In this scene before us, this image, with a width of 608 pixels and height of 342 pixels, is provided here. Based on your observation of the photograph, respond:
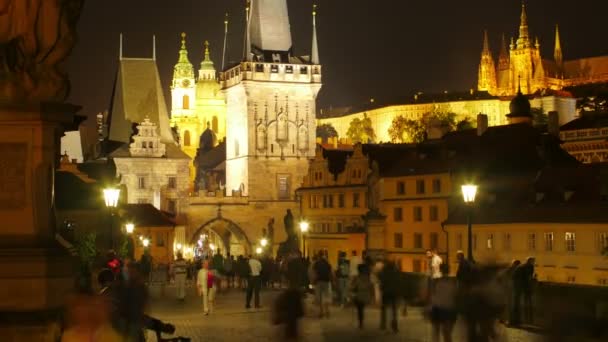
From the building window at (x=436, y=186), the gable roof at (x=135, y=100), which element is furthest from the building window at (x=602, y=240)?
the gable roof at (x=135, y=100)

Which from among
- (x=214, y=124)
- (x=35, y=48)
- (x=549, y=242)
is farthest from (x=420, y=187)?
(x=214, y=124)

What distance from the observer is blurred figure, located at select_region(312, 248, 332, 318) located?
23.5 meters

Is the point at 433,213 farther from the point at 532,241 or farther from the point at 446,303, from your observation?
the point at 446,303

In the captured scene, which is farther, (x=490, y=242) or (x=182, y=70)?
(x=182, y=70)

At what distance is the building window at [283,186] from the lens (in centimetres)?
9844

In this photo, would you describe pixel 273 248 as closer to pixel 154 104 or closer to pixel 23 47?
pixel 154 104

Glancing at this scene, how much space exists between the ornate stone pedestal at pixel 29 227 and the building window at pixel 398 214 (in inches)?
2149

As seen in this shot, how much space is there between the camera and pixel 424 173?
213ft

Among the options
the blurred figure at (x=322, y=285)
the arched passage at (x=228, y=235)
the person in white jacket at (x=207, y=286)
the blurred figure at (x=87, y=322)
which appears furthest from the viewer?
the arched passage at (x=228, y=235)

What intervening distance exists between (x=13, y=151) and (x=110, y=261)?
10239 mm

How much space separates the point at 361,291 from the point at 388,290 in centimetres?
123

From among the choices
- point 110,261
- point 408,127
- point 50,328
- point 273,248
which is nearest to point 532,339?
point 110,261

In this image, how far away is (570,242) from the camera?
47625mm

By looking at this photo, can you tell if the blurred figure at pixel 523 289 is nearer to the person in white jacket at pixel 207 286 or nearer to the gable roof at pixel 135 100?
the person in white jacket at pixel 207 286
